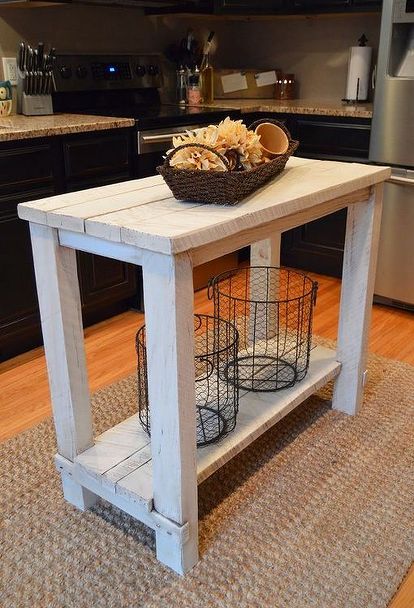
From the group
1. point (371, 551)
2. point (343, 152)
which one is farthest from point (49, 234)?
point (343, 152)

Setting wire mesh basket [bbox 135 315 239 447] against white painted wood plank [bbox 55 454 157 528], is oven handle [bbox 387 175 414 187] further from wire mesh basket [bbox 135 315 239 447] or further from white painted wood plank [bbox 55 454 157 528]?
white painted wood plank [bbox 55 454 157 528]

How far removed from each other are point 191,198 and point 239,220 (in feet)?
0.51

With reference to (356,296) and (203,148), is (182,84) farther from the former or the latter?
(203,148)

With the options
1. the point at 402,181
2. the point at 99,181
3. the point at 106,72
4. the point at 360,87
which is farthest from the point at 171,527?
the point at 360,87

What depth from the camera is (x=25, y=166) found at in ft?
7.05

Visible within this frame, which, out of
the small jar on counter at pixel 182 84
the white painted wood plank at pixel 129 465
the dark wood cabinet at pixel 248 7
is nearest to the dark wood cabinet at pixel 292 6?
the dark wood cabinet at pixel 248 7

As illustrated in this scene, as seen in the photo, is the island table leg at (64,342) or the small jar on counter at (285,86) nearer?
the island table leg at (64,342)

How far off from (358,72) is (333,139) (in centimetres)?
54

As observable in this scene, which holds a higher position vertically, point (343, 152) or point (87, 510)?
point (343, 152)

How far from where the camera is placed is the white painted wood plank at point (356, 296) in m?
1.73

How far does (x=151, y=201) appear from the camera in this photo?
4.35 ft

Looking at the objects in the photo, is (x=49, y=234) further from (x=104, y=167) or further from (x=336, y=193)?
(x=104, y=167)

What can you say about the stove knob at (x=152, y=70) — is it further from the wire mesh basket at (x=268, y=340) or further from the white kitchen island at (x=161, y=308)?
the white kitchen island at (x=161, y=308)

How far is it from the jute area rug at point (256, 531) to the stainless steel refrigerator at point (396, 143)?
0.98 metres
